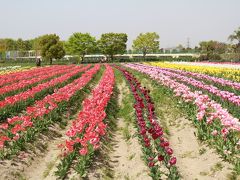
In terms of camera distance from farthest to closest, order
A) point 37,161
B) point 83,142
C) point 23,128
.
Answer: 1. point 37,161
2. point 23,128
3. point 83,142

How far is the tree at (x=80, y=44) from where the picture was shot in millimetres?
84438

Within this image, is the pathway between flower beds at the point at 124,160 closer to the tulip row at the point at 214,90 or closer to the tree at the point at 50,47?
the tulip row at the point at 214,90

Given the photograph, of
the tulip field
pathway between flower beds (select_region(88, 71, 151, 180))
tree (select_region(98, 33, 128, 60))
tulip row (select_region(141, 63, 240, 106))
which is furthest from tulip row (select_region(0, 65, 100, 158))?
tree (select_region(98, 33, 128, 60))

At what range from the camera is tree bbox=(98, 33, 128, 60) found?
88.6 metres

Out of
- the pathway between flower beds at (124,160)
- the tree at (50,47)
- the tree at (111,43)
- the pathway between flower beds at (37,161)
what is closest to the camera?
the pathway between flower beds at (124,160)

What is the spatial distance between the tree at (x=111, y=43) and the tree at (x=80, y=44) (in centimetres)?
256

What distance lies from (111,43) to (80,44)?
315 inches

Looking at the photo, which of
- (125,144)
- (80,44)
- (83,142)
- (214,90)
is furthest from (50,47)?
(83,142)

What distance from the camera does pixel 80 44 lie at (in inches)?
3334

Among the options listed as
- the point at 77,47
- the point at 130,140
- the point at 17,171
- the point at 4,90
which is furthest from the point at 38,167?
the point at 77,47

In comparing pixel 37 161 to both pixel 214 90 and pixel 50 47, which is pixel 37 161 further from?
pixel 50 47

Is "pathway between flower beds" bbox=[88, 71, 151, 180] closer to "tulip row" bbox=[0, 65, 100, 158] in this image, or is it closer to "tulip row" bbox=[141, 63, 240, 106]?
"tulip row" bbox=[0, 65, 100, 158]

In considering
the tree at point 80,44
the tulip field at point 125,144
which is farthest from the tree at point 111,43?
the tulip field at point 125,144

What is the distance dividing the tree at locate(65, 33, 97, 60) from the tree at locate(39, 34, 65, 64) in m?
10.2
